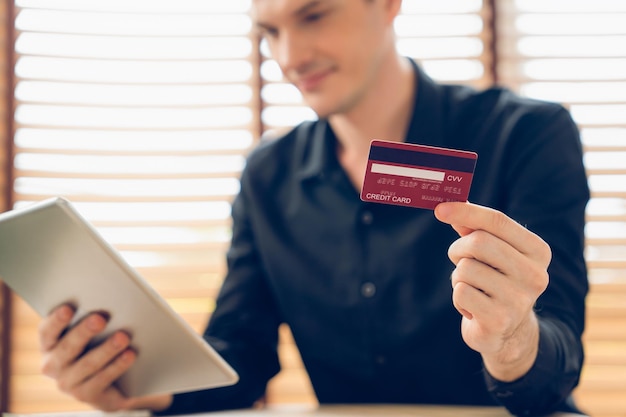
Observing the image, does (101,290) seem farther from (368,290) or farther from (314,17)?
(314,17)

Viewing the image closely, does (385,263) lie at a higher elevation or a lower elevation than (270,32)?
lower

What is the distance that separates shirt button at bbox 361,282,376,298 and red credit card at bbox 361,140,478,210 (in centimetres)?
58

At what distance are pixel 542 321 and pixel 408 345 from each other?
0.35 metres

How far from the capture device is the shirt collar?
132 centimetres

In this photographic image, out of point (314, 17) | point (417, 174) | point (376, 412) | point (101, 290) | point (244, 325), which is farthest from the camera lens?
point (244, 325)

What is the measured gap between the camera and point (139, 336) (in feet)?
3.05

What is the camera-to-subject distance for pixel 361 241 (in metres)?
1.29

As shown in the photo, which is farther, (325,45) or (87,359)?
(325,45)

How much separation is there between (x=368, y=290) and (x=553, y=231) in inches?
14.9

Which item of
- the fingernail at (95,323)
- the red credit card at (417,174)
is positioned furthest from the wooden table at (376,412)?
the red credit card at (417,174)

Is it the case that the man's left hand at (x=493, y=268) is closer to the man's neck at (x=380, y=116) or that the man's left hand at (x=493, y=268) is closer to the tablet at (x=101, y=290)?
the tablet at (x=101, y=290)

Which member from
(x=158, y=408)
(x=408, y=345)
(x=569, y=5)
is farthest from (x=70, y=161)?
(x=569, y=5)

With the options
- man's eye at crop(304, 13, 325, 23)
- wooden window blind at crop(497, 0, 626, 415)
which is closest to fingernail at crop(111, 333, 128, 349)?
man's eye at crop(304, 13, 325, 23)
